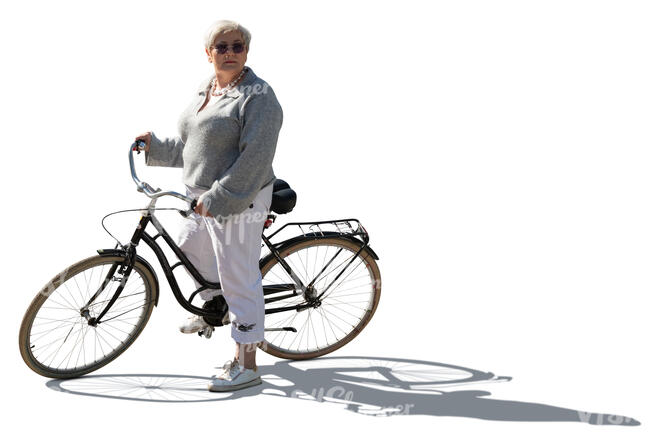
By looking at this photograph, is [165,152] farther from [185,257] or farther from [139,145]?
[185,257]

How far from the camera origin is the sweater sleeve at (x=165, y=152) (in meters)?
5.67

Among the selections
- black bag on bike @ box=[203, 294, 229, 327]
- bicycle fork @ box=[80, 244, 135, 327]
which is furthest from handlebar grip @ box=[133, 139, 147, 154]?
black bag on bike @ box=[203, 294, 229, 327]

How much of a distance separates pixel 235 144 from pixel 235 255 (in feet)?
2.15

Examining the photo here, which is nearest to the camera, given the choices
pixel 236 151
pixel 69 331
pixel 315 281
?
pixel 236 151

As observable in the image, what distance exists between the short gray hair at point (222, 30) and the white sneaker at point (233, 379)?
1.90m

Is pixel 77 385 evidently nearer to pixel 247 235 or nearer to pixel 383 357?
pixel 247 235

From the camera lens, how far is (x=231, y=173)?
514 centimetres

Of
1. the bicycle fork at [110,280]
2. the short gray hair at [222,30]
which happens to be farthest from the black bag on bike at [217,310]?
the short gray hair at [222,30]

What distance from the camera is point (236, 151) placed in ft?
17.2

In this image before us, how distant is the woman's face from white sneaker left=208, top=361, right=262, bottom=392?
177 cm

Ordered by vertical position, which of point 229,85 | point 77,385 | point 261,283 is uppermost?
point 229,85

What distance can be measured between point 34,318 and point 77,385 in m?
0.49

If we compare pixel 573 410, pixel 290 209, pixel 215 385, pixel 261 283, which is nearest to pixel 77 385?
pixel 215 385

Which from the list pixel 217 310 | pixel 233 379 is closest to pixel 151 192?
pixel 217 310
